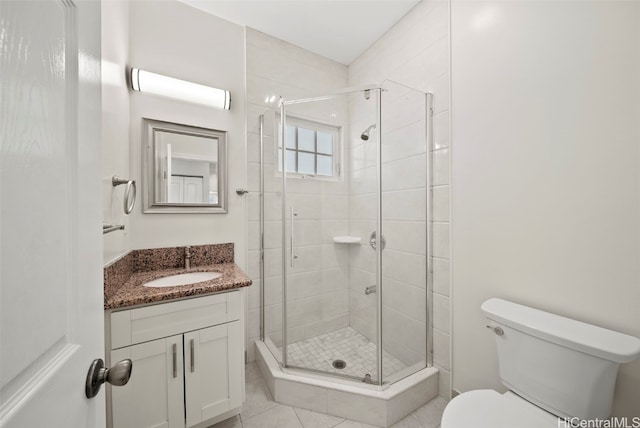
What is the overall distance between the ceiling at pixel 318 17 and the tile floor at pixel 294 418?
2.71 metres

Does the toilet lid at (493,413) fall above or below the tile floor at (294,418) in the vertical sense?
above

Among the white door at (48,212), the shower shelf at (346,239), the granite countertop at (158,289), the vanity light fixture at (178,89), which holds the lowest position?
the granite countertop at (158,289)

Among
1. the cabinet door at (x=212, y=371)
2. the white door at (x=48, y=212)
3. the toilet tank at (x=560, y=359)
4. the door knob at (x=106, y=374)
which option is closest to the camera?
the white door at (x=48, y=212)

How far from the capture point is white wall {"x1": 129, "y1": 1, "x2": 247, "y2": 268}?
161cm

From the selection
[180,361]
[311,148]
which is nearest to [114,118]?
[311,148]

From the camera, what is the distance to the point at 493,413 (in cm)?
97

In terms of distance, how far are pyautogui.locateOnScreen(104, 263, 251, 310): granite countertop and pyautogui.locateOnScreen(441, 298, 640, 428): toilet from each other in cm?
113

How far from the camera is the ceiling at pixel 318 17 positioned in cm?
176

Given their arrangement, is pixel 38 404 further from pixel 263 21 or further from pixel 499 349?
pixel 263 21

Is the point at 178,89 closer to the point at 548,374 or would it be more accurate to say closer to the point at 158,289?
the point at 158,289

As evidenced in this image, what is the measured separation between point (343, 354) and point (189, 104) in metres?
2.09

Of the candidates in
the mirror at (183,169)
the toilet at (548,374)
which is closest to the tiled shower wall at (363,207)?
the mirror at (183,169)

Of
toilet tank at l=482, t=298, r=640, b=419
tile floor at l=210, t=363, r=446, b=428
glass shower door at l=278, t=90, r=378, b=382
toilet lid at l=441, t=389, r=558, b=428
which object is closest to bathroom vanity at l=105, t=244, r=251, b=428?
tile floor at l=210, t=363, r=446, b=428

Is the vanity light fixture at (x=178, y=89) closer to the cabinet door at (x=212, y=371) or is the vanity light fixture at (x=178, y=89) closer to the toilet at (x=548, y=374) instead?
the cabinet door at (x=212, y=371)
